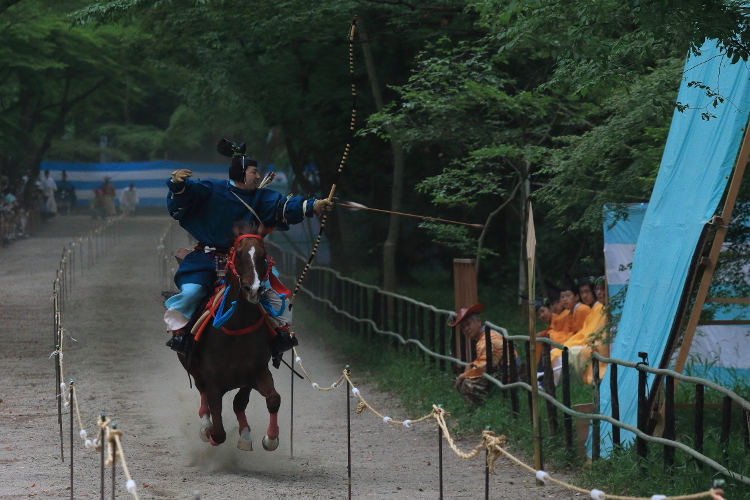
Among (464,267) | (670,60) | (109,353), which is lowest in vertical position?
(109,353)

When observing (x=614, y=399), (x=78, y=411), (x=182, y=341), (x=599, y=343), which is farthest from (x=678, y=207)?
(x=78, y=411)

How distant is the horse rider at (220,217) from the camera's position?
752 cm

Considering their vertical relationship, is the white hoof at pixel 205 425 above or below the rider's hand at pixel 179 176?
below

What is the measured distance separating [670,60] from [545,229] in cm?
839

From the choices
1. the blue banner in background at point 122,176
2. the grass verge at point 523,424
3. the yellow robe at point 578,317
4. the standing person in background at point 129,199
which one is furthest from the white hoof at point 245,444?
the standing person in background at point 129,199

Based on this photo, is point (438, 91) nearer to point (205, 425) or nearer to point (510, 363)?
point (510, 363)

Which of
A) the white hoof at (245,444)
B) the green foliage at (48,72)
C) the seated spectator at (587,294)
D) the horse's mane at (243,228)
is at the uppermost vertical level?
the green foliage at (48,72)

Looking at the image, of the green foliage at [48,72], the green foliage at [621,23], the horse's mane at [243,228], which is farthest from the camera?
the green foliage at [48,72]

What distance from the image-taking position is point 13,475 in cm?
714

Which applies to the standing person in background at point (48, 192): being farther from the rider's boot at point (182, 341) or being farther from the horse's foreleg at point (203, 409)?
the rider's boot at point (182, 341)

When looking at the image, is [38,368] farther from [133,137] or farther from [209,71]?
[133,137]

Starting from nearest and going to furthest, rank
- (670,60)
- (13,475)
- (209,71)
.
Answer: (13,475) < (670,60) < (209,71)

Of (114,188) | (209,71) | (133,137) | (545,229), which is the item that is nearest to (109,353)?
(209,71)

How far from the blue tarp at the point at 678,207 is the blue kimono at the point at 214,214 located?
2868mm
